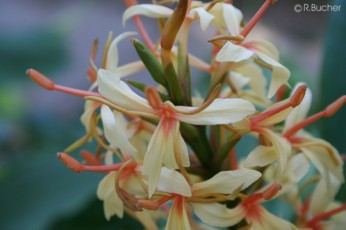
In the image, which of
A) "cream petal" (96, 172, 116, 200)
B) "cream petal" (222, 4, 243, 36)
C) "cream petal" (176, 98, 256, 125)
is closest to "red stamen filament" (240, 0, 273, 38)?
"cream petal" (222, 4, 243, 36)

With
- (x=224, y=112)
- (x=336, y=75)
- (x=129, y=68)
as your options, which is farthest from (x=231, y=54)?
(x=336, y=75)

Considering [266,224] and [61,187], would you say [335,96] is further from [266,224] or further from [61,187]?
[61,187]

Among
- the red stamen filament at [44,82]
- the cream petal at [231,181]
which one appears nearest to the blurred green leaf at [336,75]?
the cream petal at [231,181]

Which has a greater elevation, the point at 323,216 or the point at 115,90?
the point at 115,90

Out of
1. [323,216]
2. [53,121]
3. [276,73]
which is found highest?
[276,73]

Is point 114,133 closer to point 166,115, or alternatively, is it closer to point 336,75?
point 166,115

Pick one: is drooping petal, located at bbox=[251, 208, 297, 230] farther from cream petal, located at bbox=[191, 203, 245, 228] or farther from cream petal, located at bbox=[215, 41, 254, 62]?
cream petal, located at bbox=[215, 41, 254, 62]

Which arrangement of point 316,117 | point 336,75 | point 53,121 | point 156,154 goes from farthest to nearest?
point 53,121
point 336,75
point 316,117
point 156,154
